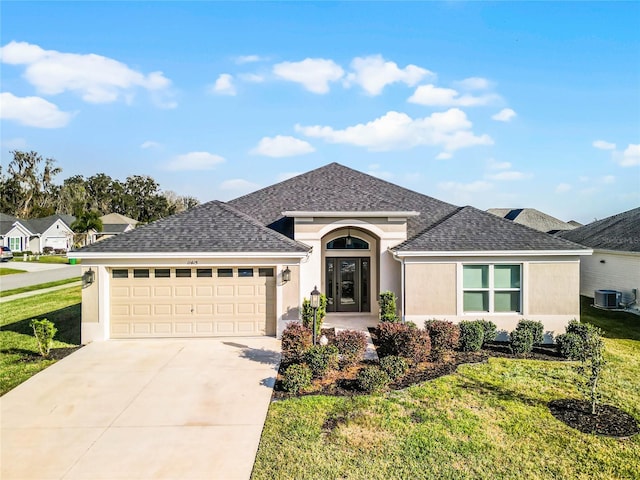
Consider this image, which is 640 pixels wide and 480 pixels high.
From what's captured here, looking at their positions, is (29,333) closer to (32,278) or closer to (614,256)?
(32,278)

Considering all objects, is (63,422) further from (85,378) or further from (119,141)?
(119,141)

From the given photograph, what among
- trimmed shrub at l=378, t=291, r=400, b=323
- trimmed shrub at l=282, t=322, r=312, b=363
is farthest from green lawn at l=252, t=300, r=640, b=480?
trimmed shrub at l=378, t=291, r=400, b=323

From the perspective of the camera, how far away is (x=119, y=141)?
2283cm

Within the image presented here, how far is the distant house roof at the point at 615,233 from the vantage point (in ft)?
56.4

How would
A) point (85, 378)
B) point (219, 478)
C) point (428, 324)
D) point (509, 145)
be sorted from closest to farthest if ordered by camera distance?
point (219, 478), point (85, 378), point (428, 324), point (509, 145)

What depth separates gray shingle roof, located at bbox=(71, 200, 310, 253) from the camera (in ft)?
37.7

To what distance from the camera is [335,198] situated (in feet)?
48.2

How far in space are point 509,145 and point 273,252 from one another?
15.0 m

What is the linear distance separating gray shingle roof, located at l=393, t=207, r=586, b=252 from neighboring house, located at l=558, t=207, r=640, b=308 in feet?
23.2

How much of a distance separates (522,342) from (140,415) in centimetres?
952

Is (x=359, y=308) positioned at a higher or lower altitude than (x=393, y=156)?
lower

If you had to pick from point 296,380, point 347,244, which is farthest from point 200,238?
point 296,380

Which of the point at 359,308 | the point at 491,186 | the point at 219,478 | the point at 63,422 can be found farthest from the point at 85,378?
the point at 491,186

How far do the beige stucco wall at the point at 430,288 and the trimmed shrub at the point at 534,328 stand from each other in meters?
1.93
